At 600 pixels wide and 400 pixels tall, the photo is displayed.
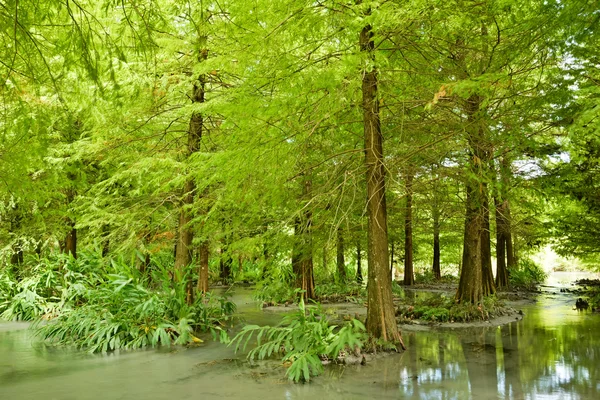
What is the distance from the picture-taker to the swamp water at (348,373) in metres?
5.89

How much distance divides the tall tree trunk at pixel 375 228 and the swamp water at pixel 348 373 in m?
0.59

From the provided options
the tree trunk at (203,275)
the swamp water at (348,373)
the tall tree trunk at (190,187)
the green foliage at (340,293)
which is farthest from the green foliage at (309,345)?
the green foliage at (340,293)

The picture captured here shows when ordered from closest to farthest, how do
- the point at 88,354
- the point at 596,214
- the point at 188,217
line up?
the point at 88,354 → the point at 188,217 → the point at 596,214

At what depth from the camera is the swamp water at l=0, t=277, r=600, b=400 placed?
19.3 feet

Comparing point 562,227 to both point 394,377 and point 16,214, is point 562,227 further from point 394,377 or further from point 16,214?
point 16,214

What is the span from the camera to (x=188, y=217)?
37.9ft

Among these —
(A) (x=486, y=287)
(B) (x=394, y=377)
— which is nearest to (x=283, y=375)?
(B) (x=394, y=377)

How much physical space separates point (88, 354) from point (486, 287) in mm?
10285

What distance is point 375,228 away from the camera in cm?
816

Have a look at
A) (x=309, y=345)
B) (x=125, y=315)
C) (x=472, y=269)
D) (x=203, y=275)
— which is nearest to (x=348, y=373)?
(x=309, y=345)

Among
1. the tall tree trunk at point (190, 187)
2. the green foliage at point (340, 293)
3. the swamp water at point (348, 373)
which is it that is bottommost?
the swamp water at point (348, 373)

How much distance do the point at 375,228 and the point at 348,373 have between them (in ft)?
A: 8.25

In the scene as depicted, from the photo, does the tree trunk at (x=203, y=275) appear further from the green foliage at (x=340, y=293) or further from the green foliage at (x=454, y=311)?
the green foliage at (x=454, y=311)

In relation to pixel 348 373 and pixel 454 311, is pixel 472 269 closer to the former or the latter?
pixel 454 311
